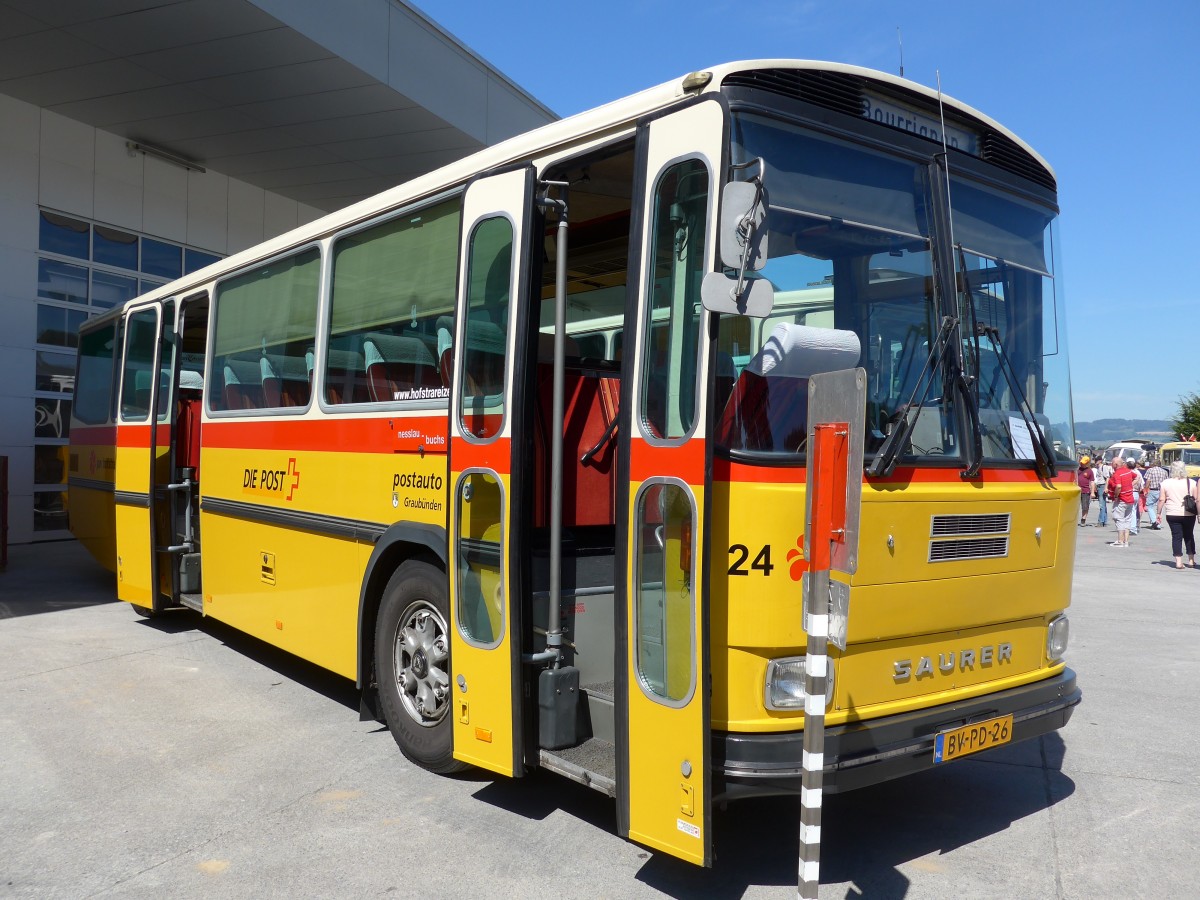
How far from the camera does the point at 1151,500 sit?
28.2 metres

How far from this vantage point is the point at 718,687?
362 centimetres

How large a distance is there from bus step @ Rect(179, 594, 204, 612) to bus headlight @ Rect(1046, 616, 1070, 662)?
246 inches

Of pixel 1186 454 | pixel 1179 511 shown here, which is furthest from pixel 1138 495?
pixel 1186 454

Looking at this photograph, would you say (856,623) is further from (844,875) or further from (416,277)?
(416,277)

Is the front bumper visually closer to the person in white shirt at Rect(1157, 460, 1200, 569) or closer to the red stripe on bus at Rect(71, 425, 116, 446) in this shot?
the red stripe on bus at Rect(71, 425, 116, 446)

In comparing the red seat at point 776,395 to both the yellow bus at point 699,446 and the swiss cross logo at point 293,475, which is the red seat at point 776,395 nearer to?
the yellow bus at point 699,446

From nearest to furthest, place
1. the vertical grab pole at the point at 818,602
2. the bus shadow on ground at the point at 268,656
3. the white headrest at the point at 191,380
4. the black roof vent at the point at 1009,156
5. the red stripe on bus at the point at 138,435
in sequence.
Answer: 1. the vertical grab pole at the point at 818,602
2. the black roof vent at the point at 1009,156
3. the bus shadow on ground at the point at 268,656
4. the red stripe on bus at the point at 138,435
5. the white headrest at the point at 191,380

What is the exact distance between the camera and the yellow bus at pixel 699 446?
360 cm

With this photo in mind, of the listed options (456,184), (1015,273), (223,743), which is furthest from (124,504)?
(1015,273)

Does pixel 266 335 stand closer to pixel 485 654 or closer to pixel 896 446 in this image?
pixel 485 654

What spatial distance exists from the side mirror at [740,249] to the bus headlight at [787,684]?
129 cm

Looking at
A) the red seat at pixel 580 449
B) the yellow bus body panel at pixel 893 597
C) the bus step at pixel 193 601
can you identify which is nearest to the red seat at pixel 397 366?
the red seat at pixel 580 449

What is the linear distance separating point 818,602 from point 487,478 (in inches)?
71.1

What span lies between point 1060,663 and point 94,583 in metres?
10.7
